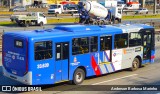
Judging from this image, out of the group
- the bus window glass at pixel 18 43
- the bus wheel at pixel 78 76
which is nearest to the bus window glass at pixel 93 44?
the bus wheel at pixel 78 76

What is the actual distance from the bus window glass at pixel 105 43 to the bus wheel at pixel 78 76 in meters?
1.70

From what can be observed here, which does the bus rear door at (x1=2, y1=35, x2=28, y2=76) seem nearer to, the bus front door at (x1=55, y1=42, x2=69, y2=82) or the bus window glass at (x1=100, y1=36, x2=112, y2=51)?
the bus front door at (x1=55, y1=42, x2=69, y2=82)

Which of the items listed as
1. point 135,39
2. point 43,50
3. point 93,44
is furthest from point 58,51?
point 135,39

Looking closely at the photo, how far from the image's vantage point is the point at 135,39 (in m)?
18.0

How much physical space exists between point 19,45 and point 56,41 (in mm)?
1567

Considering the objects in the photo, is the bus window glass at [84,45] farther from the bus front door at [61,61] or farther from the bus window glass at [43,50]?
the bus window glass at [43,50]

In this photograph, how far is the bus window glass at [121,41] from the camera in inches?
659

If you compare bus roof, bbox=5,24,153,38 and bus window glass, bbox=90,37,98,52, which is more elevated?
bus roof, bbox=5,24,153,38

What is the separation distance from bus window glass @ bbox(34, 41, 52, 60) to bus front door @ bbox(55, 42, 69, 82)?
0.39 metres

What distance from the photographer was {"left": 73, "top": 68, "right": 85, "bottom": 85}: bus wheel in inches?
580

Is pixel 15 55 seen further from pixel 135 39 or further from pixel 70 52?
pixel 135 39

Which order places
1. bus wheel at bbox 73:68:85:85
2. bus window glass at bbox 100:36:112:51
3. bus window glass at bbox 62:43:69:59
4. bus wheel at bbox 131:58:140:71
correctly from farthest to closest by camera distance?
bus wheel at bbox 131:58:140:71, bus window glass at bbox 100:36:112:51, bus wheel at bbox 73:68:85:85, bus window glass at bbox 62:43:69:59

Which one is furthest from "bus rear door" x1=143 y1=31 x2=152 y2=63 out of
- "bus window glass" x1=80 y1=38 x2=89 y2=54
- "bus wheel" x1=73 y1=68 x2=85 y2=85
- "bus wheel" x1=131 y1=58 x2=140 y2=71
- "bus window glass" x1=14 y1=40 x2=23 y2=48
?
"bus window glass" x1=14 y1=40 x2=23 y2=48

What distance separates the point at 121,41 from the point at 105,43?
51.1 inches
